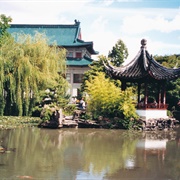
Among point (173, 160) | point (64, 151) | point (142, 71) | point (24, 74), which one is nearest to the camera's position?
point (173, 160)

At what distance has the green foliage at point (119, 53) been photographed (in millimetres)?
38906

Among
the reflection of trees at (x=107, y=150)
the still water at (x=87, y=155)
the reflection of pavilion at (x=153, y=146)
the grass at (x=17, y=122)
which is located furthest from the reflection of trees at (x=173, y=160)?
the grass at (x=17, y=122)

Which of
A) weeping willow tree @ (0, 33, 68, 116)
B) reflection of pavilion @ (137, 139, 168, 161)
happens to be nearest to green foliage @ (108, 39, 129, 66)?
weeping willow tree @ (0, 33, 68, 116)

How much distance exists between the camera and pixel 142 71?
1880 centimetres

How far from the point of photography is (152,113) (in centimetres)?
1855

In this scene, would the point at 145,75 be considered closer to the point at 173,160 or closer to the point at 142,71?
the point at 142,71

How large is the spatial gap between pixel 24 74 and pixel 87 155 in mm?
9877

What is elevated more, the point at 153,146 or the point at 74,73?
the point at 74,73

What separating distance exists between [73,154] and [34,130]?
18.7 feet

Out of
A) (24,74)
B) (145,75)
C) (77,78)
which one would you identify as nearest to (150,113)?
(145,75)

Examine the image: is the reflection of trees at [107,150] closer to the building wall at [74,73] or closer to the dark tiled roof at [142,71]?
the dark tiled roof at [142,71]

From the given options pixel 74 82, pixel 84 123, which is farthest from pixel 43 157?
pixel 74 82

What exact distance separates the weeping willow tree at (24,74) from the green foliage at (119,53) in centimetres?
1779

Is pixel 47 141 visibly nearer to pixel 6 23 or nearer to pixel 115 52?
pixel 6 23
